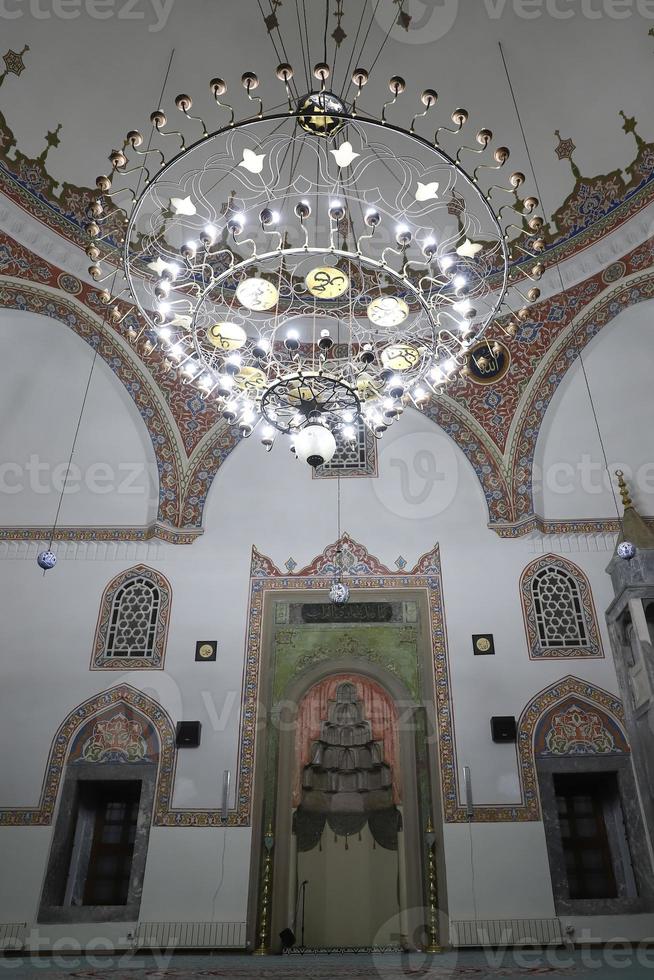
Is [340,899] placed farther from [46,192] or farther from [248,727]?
[46,192]

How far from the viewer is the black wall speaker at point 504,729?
220 inches

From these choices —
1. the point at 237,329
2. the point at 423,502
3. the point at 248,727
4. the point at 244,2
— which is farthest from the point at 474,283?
the point at 248,727

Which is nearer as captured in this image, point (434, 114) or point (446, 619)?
point (434, 114)

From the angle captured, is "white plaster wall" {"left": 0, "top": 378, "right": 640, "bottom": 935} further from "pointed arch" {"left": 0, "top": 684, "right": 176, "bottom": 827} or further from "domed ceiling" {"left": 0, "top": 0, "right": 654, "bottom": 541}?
"domed ceiling" {"left": 0, "top": 0, "right": 654, "bottom": 541}

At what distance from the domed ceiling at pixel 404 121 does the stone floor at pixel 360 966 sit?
10.8 ft

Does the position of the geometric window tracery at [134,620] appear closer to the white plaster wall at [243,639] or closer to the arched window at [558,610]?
the white plaster wall at [243,639]

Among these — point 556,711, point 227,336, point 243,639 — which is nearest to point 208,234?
point 227,336

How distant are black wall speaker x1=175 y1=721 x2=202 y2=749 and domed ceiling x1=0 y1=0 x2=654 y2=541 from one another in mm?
1744

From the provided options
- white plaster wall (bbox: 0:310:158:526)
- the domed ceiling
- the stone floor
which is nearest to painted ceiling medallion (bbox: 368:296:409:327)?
the domed ceiling

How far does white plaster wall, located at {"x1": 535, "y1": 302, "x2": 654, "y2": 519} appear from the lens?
6.46 m

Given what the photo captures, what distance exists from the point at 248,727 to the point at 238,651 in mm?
636

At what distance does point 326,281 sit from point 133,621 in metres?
3.90

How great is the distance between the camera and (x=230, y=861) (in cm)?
527

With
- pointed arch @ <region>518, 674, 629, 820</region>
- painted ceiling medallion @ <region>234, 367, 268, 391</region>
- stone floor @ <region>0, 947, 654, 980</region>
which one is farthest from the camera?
pointed arch @ <region>518, 674, 629, 820</region>
